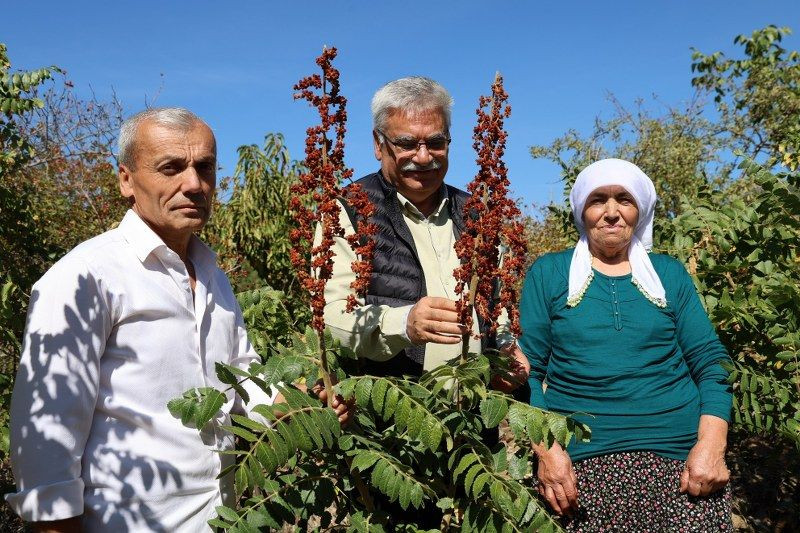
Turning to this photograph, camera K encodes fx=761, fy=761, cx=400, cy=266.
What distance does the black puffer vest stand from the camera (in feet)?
8.95

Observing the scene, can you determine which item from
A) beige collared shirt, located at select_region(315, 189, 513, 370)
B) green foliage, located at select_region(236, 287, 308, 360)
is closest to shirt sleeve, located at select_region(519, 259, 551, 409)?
beige collared shirt, located at select_region(315, 189, 513, 370)

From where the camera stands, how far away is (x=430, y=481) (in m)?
2.30

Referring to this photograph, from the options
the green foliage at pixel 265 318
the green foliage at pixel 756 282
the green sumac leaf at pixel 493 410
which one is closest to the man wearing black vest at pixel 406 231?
the green sumac leaf at pixel 493 410

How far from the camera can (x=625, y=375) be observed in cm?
292

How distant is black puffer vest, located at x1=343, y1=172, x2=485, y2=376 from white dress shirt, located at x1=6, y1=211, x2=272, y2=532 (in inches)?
24.9

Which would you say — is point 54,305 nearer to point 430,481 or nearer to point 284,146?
point 430,481

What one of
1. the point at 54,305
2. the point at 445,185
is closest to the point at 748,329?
the point at 445,185

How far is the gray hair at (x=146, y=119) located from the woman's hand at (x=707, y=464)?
7.06 ft

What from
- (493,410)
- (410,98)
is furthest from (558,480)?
(410,98)

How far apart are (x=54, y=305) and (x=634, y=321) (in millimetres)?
2077

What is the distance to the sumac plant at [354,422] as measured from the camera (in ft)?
6.44

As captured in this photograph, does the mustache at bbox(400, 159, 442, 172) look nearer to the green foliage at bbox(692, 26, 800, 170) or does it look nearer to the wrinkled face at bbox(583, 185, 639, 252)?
the wrinkled face at bbox(583, 185, 639, 252)

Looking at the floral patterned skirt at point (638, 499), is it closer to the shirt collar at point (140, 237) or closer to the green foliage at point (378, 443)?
the green foliage at point (378, 443)

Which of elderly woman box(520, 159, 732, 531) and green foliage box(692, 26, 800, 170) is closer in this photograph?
elderly woman box(520, 159, 732, 531)
